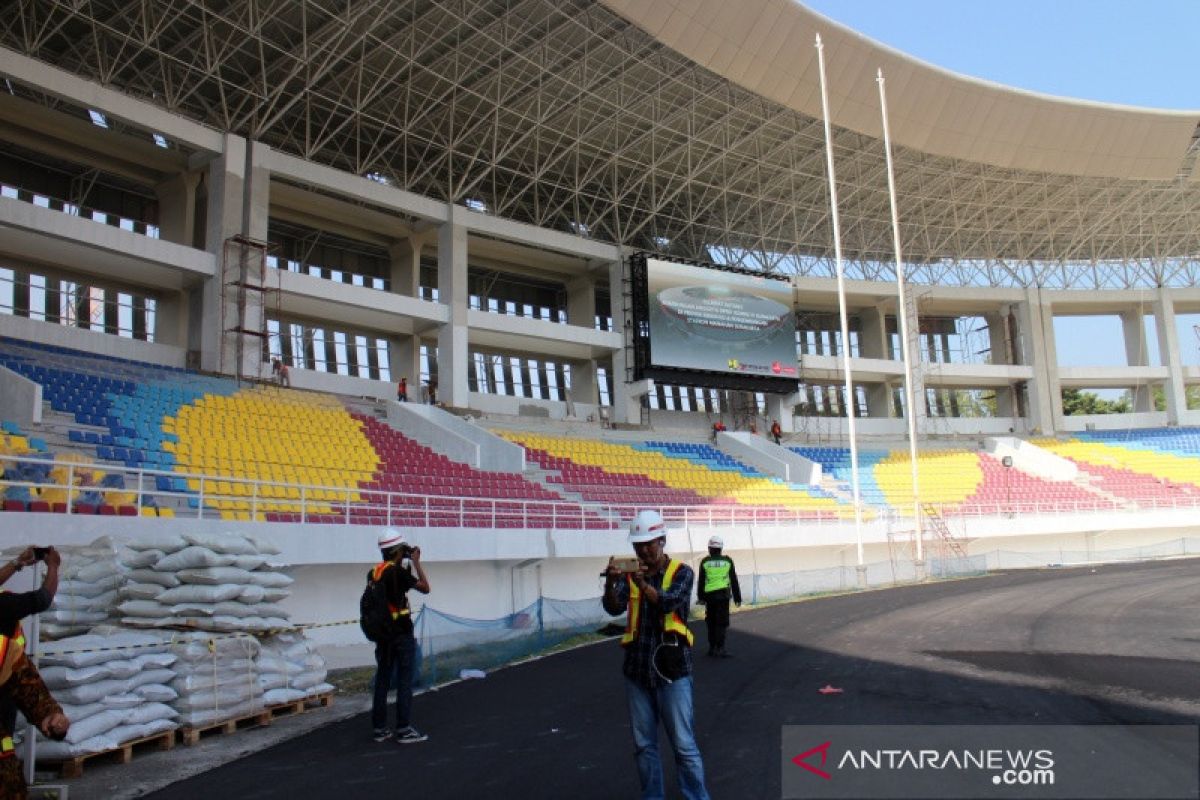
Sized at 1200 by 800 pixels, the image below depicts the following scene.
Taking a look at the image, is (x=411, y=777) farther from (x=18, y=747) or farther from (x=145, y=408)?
(x=145, y=408)

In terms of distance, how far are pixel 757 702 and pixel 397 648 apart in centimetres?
323

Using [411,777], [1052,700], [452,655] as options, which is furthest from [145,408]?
[1052,700]

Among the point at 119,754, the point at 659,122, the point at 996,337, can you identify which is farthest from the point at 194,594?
the point at 996,337

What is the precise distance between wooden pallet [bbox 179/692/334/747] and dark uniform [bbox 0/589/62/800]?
9.46 feet

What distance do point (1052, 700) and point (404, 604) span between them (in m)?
5.46

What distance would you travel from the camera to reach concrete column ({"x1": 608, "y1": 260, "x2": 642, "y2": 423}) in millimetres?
37281

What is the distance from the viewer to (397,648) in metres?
8.02

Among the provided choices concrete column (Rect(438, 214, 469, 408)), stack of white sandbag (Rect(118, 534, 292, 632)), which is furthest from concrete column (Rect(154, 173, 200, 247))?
stack of white sandbag (Rect(118, 534, 292, 632))

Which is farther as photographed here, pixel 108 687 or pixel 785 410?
pixel 785 410

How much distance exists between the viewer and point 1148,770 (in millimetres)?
5363

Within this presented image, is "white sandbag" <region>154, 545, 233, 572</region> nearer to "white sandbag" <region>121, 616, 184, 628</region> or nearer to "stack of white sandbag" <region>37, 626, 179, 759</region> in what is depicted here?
"white sandbag" <region>121, 616, 184, 628</region>

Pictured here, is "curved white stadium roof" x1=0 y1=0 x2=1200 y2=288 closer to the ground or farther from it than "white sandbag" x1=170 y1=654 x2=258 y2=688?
farther from it

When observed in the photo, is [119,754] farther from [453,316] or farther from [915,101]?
[915,101]

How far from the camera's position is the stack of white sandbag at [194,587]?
8.84 meters
